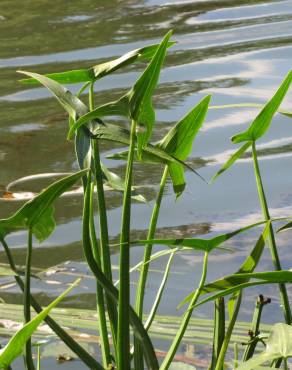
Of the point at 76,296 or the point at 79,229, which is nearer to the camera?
the point at 76,296

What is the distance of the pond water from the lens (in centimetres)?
195

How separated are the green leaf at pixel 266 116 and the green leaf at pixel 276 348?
221 millimetres

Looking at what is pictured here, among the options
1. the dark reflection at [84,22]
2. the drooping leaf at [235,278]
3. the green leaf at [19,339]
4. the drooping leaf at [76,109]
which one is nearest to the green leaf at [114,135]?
the drooping leaf at [76,109]

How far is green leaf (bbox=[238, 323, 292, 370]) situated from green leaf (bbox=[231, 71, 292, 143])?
221mm

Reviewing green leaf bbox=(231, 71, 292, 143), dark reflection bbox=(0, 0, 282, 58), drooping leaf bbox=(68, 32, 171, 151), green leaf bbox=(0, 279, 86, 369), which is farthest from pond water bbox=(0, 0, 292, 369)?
green leaf bbox=(0, 279, 86, 369)

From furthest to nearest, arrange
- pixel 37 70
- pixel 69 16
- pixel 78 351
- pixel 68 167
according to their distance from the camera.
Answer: pixel 69 16 < pixel 37 70 < pixel 68 167 < pixel 78 351

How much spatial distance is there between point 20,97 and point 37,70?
1.05 feet

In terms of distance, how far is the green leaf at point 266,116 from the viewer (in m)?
0.91

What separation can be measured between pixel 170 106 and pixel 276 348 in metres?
2.18

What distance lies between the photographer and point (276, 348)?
2.63ft

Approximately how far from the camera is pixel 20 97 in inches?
125

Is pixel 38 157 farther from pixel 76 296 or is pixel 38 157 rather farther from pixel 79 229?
pixel 76 296

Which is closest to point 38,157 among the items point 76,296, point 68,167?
point 68,167

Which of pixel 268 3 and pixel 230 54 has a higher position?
pixel 268 3
